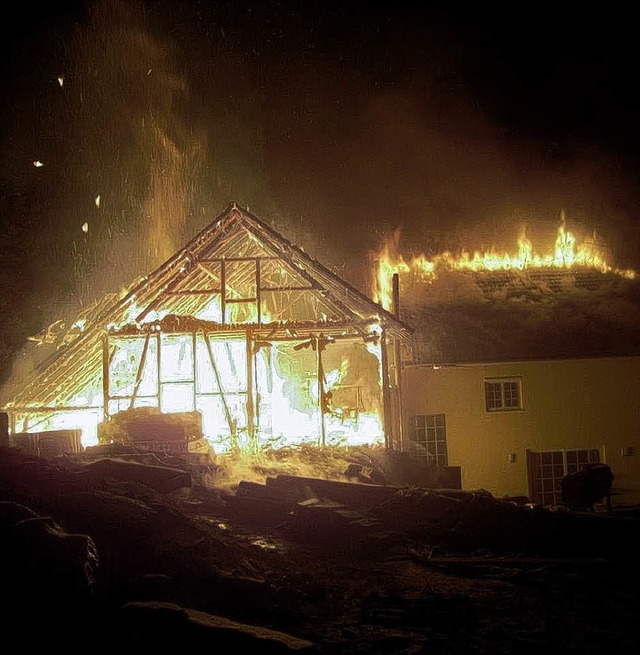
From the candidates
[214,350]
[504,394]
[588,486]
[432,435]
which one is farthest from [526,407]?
[214,350]

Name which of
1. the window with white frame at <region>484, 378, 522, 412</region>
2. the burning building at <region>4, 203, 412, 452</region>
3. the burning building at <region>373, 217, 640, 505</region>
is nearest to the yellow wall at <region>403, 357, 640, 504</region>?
the burning building at <region>373, 217, 640, 505</region>

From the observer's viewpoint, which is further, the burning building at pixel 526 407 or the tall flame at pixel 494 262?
the tall flame at pixel 494 262

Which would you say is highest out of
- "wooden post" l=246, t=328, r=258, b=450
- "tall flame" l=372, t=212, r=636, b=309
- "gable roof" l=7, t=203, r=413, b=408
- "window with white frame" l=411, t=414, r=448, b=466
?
"tall flame" l=372, t=212, r=636, b=309

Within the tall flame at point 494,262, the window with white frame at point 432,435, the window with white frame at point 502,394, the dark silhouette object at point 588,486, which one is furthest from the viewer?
the tall flame at point 494,262

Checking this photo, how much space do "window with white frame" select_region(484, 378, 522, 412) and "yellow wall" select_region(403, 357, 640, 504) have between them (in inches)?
6.4

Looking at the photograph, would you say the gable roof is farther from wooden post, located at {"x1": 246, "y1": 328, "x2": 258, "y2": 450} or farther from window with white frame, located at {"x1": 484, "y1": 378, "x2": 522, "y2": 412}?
window with white frame, located at {"x1": 484, "y1": 378, "x2": 522, "y2": 412}

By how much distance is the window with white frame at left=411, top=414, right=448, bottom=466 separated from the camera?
21531 mm

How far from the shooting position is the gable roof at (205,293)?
17812 millimetres

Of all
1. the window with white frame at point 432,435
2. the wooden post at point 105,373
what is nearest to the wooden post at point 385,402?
the window with white frame at point 432,435

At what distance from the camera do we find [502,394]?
856 inches

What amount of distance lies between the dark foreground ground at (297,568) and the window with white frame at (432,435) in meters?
9.70

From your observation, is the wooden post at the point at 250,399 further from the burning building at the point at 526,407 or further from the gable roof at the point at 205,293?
the burning building at the point at 526,407

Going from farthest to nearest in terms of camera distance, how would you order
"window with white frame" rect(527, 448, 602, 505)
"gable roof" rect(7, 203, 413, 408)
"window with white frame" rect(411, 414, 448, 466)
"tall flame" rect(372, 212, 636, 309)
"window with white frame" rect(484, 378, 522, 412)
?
"tall flame" rect(372, 212, 636, 309), "window with white frame" rect(484, 378, 522, 412), "window with white frame" rect(411, 414, 448, 466), "window with white frame" rect(527, 448, 602, 505), "gable roof" rect(7, 203, 413, 408)

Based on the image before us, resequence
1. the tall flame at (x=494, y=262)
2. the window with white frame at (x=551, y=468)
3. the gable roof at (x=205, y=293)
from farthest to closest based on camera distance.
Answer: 1. the tall flame at (x=494, y=262)
2. the window with white frame at (x=551, y=468)
3. the gable roof at (x=205, y=293)
